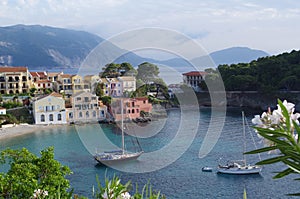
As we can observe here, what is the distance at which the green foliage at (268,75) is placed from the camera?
20094 mm

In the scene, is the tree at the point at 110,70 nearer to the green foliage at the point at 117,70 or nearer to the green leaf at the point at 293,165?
the green foliage at the point at 117,70

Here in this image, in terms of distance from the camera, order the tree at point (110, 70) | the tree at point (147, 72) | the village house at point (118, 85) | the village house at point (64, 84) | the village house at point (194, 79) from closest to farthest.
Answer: the village house at point (118, 85)
the tree at point (147, 72)
the village house at point (64, 84)
the tree at point (110, 70)
the village house at point (194, 79)

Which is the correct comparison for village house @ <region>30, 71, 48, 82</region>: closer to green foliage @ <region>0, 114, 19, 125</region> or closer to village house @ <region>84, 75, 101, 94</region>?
village house @ <region>84, 75, 101, 94</region>

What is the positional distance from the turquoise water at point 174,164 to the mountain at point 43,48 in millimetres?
57189

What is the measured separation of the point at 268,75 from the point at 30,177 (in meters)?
18.7

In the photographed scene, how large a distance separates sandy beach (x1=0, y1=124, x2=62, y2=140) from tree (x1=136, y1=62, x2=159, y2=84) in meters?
5.94

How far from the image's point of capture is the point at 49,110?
1638 centimetres

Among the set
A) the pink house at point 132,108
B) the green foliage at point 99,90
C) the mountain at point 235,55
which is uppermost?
the mountain at point 235,55

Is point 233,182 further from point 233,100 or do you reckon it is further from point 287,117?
point 233,100

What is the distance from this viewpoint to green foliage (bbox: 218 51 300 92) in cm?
2009

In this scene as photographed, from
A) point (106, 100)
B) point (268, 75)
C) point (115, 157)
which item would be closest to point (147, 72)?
point (106, 100)

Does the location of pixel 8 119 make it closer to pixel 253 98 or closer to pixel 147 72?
pixel 147 72

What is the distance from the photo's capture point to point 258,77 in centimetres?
2139

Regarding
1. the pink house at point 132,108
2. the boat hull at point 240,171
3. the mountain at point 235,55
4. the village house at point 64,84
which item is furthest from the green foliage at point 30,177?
the mountain at point 235,55
